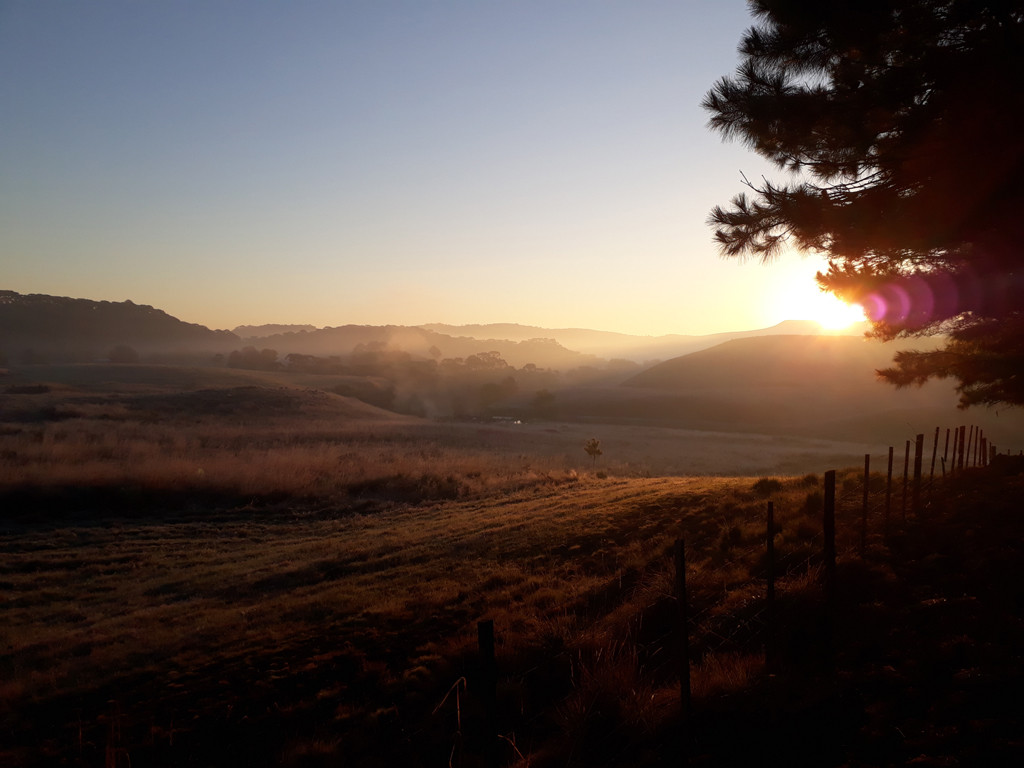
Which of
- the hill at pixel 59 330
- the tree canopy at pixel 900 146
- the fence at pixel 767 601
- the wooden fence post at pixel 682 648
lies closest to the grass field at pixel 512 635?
the fence at pixel 767 601

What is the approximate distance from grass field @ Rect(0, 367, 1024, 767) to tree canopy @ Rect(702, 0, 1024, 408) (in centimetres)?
367

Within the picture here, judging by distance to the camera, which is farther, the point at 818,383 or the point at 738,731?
the point at 818,383

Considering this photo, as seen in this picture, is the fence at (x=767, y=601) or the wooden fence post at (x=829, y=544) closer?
the fence at (x=767, y=601)

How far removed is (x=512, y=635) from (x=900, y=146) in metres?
8.24

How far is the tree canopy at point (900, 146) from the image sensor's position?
26.1 feet

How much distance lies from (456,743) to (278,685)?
301 centimetres

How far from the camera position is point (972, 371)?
12.2 metres

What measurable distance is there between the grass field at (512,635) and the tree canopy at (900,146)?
3670mm

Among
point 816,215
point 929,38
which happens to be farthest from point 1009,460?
point 929,38

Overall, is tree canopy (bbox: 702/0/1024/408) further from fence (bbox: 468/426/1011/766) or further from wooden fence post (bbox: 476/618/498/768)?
wooden fence post (bbox: 476/618/498/768)

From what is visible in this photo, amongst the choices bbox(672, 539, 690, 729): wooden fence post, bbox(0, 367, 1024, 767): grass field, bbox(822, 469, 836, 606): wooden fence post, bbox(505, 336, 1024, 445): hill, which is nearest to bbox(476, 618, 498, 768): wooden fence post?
bbox(0, 367, 1024, 767): grass field

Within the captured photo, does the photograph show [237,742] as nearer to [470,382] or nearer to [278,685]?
[278,685]

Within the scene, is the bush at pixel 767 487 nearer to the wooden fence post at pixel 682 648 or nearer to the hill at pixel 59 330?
the wooden fence post at pixel 682 648

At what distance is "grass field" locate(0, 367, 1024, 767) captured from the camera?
527 centimetres
